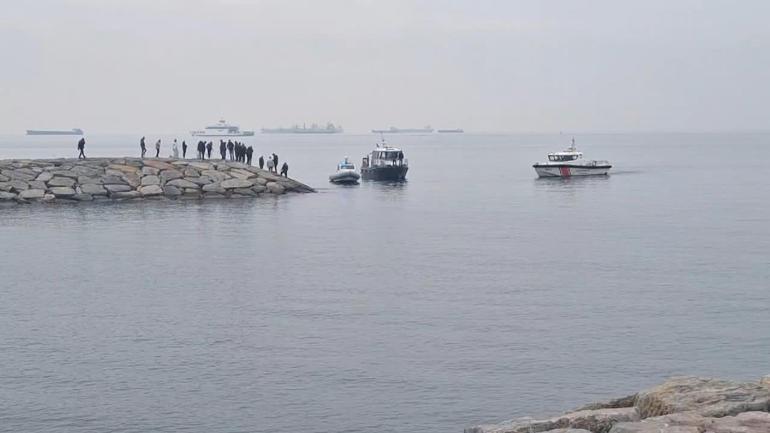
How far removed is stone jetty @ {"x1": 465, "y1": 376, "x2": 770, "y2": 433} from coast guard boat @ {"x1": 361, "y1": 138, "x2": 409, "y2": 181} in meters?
67.5

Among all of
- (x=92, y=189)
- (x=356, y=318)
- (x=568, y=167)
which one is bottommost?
(x=356, y=318)

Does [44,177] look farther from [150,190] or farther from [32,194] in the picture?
[150,190]

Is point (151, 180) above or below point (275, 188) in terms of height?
above

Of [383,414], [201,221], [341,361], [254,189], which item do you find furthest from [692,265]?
[254,189]

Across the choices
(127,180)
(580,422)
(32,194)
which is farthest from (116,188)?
(580,422)

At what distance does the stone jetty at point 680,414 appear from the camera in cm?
1159

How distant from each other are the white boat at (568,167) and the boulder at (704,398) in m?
74.9

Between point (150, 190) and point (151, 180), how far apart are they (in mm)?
1187

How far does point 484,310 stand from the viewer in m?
25.8

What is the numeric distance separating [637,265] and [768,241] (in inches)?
348

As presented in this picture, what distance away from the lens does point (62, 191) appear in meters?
57.2

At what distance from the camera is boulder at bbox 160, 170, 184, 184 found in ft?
200

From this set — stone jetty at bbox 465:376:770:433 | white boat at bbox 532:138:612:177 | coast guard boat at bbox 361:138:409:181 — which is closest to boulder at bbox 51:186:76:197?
coast guard boat at bbox 361:138:409:181

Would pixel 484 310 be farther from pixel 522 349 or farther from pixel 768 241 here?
pixel 768 241
